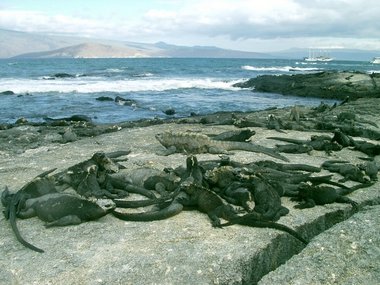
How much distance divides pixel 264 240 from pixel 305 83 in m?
29.3

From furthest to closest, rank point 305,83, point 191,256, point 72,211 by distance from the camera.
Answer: point 305,83, point 72,211, point 191,256

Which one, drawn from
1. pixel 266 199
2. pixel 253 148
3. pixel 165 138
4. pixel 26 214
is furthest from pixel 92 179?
pixel 253 148

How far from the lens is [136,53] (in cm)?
19000

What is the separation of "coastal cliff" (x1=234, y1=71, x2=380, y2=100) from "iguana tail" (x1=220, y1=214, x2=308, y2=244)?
23641 mm

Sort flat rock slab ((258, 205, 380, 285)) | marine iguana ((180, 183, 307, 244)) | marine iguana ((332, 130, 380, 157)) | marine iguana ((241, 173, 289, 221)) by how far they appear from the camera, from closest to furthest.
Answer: flat rock slab ((258, 205, 380, 285))
marine iguana ((180, 183, 307, 244))
marine iguana ((241, 173, 289, 221))
marine iguana ((332, 130, 380, 157))

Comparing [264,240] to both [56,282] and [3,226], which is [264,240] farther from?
[3,226]

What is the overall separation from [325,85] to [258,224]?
90.1ft

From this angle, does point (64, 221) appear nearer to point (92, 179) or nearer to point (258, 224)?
point (92, 179)

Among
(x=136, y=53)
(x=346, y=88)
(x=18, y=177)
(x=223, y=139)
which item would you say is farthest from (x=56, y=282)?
(x=136, y=53)

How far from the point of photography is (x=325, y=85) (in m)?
30.5

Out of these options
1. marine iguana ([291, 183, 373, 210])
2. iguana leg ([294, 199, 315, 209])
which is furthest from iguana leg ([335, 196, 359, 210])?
iguana leg ([294, 199, 315, 209])

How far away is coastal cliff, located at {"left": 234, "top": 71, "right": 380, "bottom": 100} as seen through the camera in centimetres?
2800

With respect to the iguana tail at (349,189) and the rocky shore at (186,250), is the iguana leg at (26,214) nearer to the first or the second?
the rocky shore at (186,250)

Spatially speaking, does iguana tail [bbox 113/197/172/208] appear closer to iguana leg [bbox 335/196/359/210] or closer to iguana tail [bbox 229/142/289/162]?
iguana leg [bbox 335/196/359/210]
